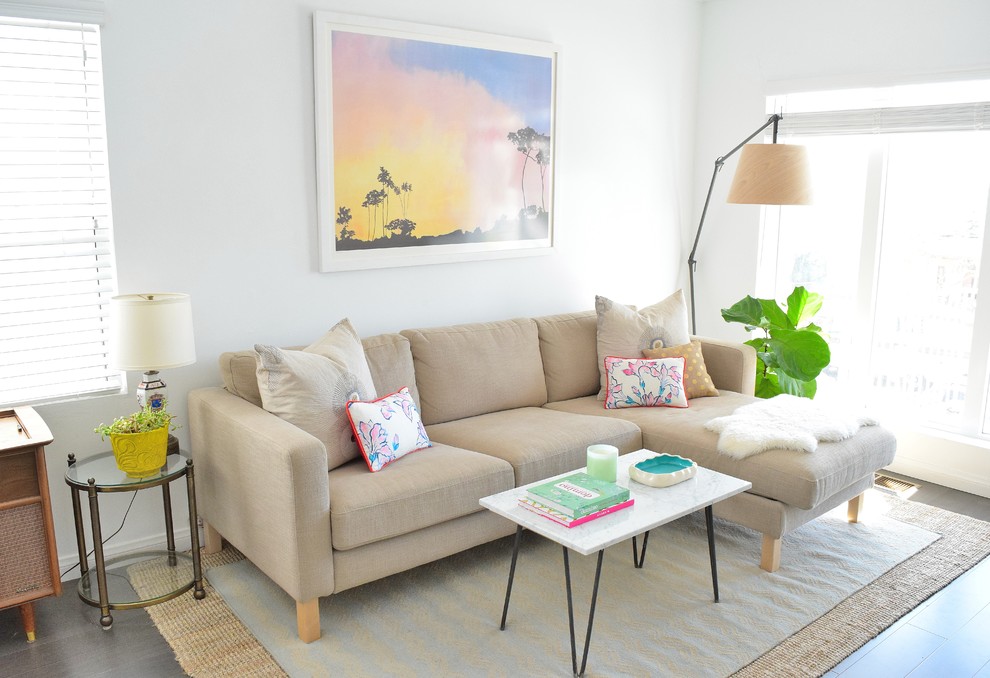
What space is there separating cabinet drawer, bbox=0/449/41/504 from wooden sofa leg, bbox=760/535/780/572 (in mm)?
2621

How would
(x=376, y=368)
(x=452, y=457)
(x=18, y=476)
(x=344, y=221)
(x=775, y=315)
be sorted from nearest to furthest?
(x=18, y=476) → (x=452, y=457) → (x=376, y=368) → (x=344, y=221) → (x=775, y=315)

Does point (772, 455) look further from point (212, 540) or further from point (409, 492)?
point (212, 540)

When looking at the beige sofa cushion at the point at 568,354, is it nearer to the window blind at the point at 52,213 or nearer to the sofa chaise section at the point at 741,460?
the sofa chaise section at the point at 741,460

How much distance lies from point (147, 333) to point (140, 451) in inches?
16.0

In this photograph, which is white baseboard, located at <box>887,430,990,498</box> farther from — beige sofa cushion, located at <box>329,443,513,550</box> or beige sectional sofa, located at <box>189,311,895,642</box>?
beige sofa cushion, located at <box>329,443,513,550</box>

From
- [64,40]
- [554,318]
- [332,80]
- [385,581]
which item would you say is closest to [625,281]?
[554,318]

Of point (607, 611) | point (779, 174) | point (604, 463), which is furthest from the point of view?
point (779, 174)

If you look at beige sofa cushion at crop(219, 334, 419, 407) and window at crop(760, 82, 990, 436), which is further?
window at crop(760, 82, 990, 436)

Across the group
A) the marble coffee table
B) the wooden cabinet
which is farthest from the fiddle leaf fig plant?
the wooden cabinet

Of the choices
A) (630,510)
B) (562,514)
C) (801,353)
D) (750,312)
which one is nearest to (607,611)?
(630,510)

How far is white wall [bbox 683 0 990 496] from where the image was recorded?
4.06 meters

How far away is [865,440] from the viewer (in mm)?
3420

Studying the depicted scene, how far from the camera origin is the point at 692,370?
13.4ft

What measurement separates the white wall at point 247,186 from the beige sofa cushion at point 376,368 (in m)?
0.23
